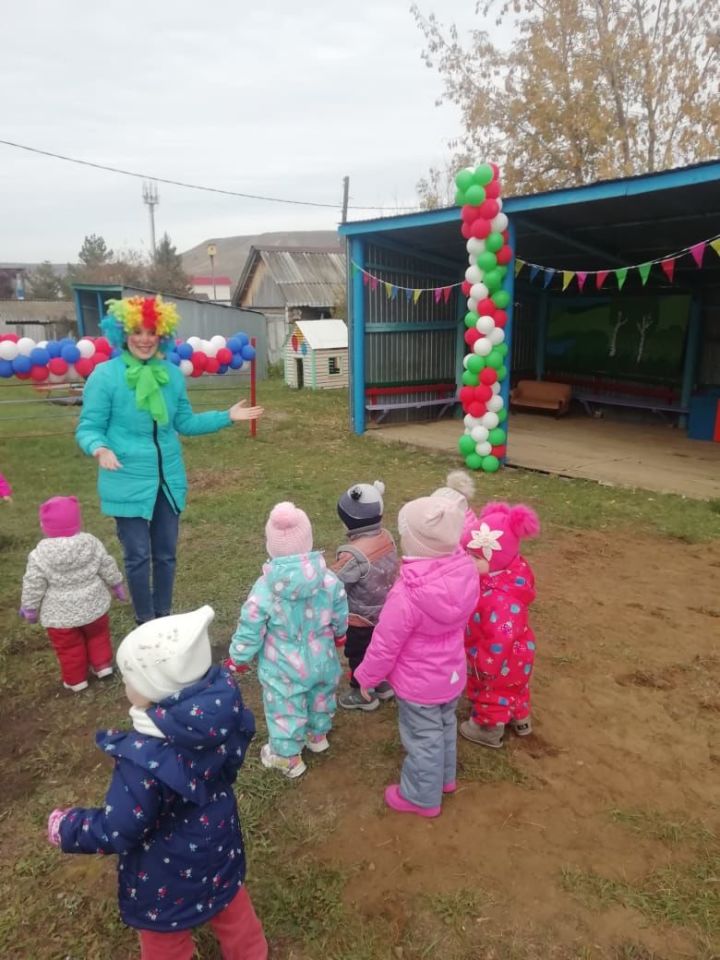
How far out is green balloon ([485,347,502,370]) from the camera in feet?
26.4

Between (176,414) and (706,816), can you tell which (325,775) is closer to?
(706,816)

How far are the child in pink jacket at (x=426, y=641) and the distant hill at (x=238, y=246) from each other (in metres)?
154

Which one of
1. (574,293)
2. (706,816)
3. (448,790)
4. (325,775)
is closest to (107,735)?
(325,775)

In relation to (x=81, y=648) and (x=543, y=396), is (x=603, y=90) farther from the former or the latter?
(x=81, y=648)

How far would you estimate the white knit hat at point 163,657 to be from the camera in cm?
154

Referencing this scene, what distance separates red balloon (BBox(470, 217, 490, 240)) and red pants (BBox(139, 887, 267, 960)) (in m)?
7.44

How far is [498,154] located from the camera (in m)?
19.9

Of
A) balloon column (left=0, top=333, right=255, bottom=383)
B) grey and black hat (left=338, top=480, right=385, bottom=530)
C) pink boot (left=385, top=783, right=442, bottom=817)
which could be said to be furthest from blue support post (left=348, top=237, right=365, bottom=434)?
pink boot (left=385, top=783, right=442, bottom=817)

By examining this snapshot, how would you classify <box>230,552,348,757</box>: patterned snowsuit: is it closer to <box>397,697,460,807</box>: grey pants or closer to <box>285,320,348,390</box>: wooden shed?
<box>397,697,460,807</box>: grey pants

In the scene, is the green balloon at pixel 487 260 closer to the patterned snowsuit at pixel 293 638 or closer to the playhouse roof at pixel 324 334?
the patterned snowsuit at pixel 293 638

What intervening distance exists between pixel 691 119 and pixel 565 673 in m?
19.3

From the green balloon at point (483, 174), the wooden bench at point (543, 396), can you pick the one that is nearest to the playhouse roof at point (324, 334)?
the wooden bench at point (543, 396)

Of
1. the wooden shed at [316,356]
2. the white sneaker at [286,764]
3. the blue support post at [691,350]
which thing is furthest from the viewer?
the wooden shed at [316,356]

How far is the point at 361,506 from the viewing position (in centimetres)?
285
